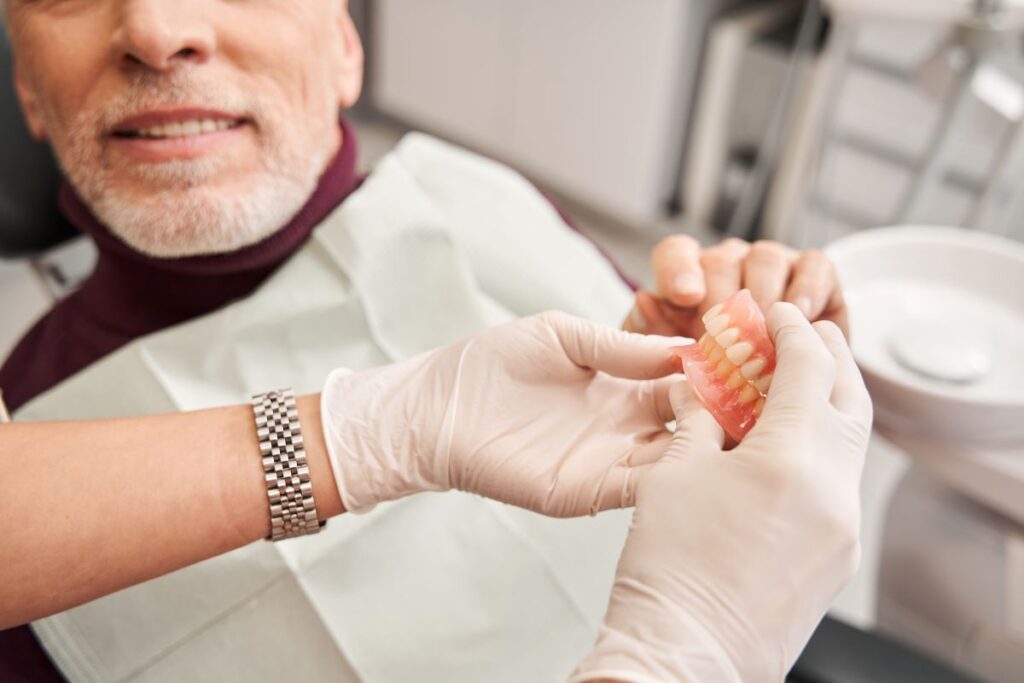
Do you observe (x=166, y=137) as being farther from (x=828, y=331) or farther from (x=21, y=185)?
(x=828, y=331)

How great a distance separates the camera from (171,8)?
80cm

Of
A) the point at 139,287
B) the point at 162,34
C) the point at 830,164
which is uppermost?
the point at 162,34

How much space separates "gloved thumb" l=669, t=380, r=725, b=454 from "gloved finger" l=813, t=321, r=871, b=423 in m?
0.09

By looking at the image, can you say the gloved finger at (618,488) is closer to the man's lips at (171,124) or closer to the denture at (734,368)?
the denture at (734,368)

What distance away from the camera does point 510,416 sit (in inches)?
26.2

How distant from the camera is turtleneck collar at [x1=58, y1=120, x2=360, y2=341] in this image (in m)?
0.94

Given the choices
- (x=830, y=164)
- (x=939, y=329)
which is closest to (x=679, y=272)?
(x=939, y=329)

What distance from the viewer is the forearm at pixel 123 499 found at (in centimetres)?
59

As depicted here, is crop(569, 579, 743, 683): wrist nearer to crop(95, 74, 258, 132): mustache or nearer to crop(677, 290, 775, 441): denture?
crop(677, 290, 775, 441): denture

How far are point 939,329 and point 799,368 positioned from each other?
49 cm

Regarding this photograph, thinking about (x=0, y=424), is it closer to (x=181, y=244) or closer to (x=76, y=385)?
(x=76, y=385)

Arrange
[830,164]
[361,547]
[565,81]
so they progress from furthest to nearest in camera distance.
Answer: [565,81] → [830,164] → [361,547]

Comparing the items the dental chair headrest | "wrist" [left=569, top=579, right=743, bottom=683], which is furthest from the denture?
the dental chair headrest

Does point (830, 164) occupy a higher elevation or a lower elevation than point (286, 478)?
lower
